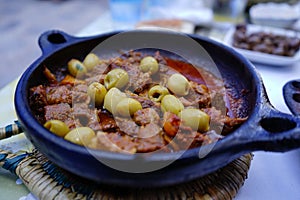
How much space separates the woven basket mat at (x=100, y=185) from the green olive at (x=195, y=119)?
12cm

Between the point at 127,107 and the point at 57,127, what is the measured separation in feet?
0.63

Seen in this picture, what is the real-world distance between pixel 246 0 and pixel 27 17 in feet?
7.19

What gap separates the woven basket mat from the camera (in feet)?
2.47

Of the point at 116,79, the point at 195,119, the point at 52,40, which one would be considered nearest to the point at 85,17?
the point at 52,40

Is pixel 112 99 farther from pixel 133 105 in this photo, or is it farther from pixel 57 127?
pixel 57 127

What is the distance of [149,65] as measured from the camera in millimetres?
1095

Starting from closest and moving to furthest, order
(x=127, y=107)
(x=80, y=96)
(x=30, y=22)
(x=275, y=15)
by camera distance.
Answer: (x=127, y=107)
(x=80, y=96)
(x=275, y=15)
(x=30, y=22)

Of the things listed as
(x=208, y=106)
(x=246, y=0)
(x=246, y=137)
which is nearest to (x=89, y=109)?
(x=208, y=106)

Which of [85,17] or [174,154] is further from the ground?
[174,154]

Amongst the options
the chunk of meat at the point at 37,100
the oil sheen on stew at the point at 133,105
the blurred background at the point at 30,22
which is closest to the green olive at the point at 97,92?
the oil sheen on stew at the point at 133,105

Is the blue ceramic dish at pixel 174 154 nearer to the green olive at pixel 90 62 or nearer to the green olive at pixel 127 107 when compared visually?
the green olive at pixel 127 107

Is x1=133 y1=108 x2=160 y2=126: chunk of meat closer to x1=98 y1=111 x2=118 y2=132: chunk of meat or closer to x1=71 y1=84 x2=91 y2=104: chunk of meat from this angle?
x1=98 y1=111 x2=118 y2=132: chunk of meat

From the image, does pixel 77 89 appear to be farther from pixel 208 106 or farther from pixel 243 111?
pixel 243 111

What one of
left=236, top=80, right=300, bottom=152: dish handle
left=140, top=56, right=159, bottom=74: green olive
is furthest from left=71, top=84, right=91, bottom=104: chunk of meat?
left=236, top=80, right=300, bottom=152: dish handle
